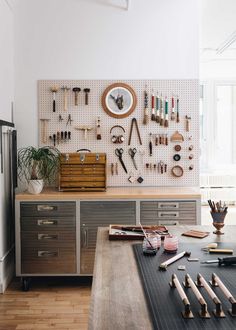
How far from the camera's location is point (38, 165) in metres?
4.35

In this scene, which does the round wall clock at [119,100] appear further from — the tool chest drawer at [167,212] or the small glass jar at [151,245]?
the small glass jar at [151,245]

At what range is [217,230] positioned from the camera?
2.61 meters

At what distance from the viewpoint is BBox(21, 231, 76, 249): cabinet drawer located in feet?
13.5

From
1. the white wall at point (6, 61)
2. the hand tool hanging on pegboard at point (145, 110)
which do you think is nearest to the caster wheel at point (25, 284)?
the white wall at point (6, 61)

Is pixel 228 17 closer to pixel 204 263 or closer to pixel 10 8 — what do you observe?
pixel 10 8

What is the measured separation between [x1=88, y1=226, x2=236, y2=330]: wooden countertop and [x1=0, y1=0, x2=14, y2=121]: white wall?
2296 millimetres

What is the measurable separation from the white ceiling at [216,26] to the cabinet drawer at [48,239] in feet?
9.76

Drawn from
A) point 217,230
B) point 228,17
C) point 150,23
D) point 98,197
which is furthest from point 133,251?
point 228,17

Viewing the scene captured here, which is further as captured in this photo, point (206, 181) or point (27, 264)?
point (206, 181)

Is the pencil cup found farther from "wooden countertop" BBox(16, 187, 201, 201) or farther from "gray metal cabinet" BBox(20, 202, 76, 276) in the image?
"gray metal cabinet" BBox(20, 202, 76, 276)

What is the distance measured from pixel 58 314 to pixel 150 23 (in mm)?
3078

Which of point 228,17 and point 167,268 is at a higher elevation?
point 228,17

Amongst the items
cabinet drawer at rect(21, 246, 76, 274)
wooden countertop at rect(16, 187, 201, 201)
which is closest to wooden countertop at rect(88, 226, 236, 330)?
wooden countertop at rect(16, 187, 201, 201)

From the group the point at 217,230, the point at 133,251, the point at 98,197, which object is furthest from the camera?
the point at 98,197
